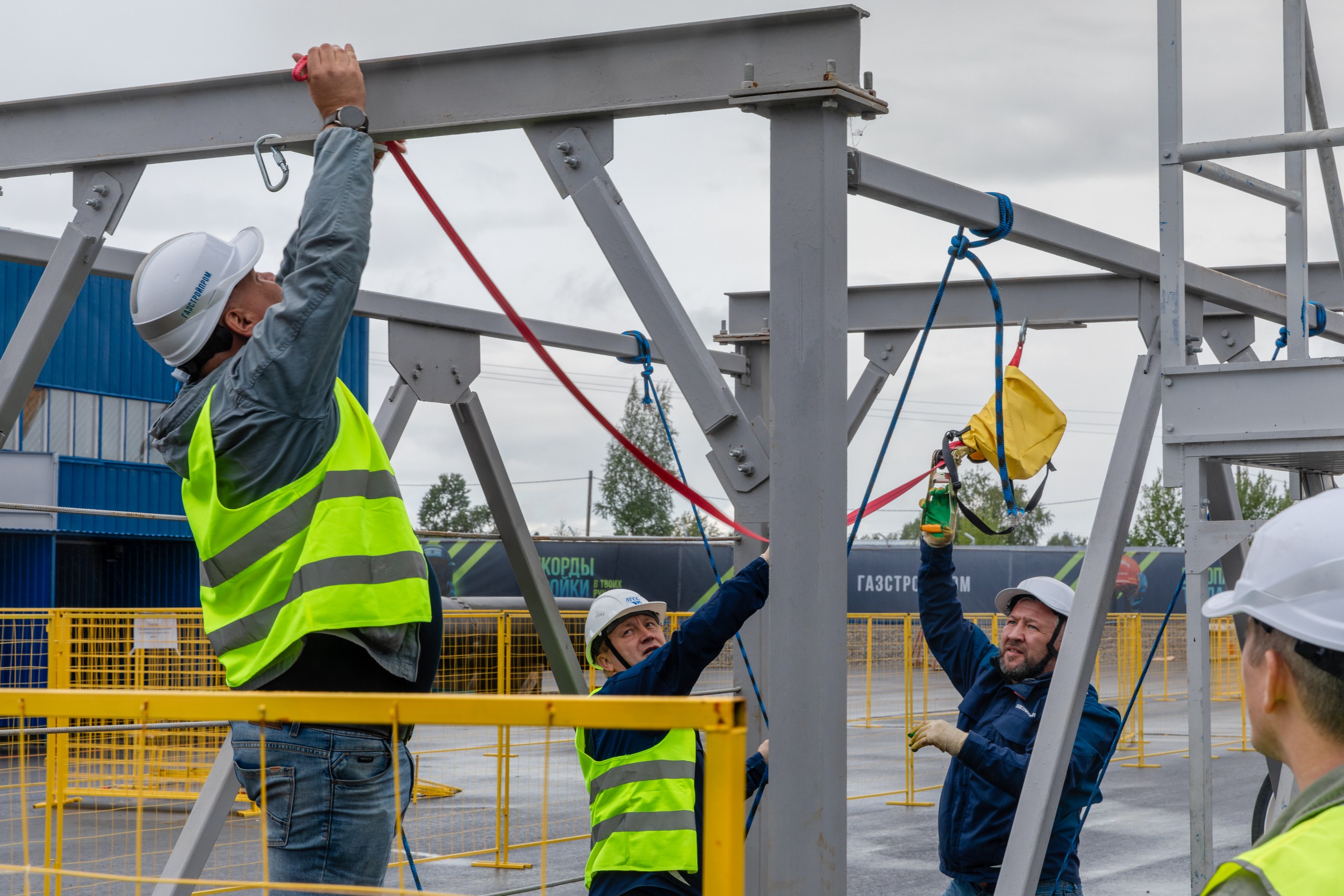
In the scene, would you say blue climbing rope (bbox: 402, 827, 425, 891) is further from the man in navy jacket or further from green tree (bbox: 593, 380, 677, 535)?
green tree (bbox: 593, 380, 677, 535)

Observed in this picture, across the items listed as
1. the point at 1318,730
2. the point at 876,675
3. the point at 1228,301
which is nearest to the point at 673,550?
the point at 876,675

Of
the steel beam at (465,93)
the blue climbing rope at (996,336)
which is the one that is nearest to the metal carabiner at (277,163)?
the steel beam at (465,93)

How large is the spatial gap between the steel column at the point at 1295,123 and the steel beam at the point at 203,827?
4.31 metres

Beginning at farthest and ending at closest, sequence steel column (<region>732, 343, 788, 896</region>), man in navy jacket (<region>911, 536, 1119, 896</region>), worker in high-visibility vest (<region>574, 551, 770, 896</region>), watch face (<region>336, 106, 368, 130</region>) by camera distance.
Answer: steel column (<region>732, 343, 788, 896</region>)
man in navy jacket (<region>911, 536, 1119, 896</region>)
worker in high-visibility vest (<region>574, 551, 770, 896</region>)
watch face (<region>336, 106, 368, 130</region>)

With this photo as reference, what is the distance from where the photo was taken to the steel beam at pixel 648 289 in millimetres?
3691

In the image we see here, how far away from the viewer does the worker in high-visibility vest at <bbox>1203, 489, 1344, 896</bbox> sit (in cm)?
164

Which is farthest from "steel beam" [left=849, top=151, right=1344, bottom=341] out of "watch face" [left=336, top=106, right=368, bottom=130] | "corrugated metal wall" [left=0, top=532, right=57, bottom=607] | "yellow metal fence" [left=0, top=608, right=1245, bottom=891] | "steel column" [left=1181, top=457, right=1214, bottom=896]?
"corrugated metal wall" [left=0, top=532, right=57, bottom=607]

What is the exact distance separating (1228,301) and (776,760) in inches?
142

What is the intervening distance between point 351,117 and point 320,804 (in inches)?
63.2

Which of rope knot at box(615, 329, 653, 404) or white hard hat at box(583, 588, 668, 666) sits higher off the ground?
rope knot at box(615, 329, 653, 404)

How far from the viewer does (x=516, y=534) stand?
21.5 feet

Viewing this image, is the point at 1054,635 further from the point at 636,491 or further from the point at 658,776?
the point at 636,491

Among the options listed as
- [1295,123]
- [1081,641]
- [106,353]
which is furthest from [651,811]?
[106,353]

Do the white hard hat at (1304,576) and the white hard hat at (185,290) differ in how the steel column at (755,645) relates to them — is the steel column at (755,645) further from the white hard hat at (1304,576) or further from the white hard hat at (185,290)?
the white hard hat at (1304,576)
